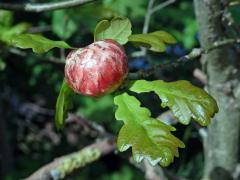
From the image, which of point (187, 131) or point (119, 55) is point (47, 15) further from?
point (119, 55)

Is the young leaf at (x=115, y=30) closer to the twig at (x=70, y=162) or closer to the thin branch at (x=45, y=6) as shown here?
the thin branch at (x=45, y=6)

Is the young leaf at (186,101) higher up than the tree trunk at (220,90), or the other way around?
the young leaf at (186,101)

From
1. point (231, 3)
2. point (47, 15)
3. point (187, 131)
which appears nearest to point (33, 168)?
point (47, 15)

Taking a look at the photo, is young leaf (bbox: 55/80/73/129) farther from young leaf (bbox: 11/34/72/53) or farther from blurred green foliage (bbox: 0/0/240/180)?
blurred green foliage (bbox: 0/0/240/180)

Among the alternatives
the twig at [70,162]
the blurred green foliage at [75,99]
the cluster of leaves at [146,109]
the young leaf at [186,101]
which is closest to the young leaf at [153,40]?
the cluster of leaves at [146,109]

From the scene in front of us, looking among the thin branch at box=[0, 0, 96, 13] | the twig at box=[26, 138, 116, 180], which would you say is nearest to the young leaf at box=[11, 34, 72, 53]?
the thin branch at box=[0, 0, 96, 13]

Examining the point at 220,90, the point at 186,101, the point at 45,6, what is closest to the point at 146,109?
the point at 186,101

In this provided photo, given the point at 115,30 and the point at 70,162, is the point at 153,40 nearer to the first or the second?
the point at 115,30
